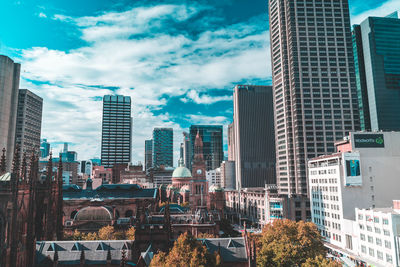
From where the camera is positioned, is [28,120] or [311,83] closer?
[311,83]

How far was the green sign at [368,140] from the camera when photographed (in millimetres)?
92938

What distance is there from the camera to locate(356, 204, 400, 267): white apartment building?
207ft

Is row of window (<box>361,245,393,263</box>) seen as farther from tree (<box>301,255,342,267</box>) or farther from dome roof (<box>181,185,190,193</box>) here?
dome roof (<box>181,185,190,193</box>)

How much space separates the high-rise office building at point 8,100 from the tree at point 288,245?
135 m

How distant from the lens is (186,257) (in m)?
35.3

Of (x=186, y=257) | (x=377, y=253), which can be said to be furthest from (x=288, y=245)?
(x=377, y=253)

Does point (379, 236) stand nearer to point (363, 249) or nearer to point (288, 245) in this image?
point (363, 249)

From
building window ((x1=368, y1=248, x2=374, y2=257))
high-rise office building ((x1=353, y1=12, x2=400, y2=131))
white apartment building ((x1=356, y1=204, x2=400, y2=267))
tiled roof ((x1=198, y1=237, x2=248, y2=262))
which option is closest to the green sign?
white apartment building ((x1=356, y1=204, x2=400, y2=267))

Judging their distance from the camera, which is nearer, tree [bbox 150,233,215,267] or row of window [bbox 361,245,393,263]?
tree [bbox 150,233,215,267]

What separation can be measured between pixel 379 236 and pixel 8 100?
166099mm

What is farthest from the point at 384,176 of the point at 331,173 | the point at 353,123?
the point at 353,123

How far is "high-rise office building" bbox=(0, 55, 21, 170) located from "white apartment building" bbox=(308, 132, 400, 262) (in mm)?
145328

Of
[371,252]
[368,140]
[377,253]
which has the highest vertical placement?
[368,140]

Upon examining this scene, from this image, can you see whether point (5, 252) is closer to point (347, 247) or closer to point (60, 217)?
point (60, 217)
